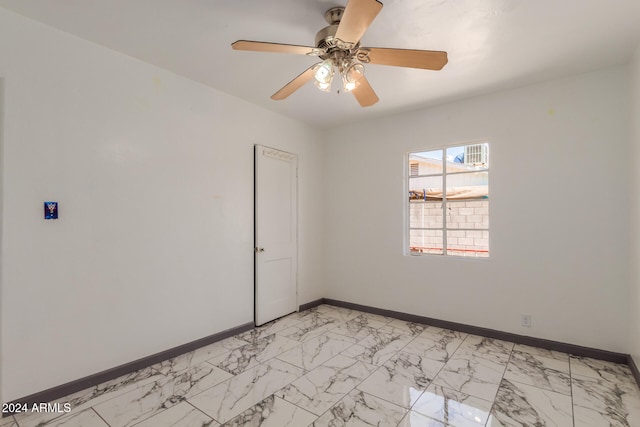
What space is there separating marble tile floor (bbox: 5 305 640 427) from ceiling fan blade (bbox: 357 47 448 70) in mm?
2302

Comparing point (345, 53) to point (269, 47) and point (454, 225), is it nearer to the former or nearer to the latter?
point (269, 47)

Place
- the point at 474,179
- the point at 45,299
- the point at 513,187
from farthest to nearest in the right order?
1. the point at 474,179
2. the point at 513,187
3. the point at 45,299

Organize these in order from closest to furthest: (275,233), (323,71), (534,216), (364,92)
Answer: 1. (323,71)
2. (364,92)
3. (534,216)
4. (275,233)

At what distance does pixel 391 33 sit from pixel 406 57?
0.50 m

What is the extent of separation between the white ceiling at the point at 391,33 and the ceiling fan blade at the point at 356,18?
0.41 meters

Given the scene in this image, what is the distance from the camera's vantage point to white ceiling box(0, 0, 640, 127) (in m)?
2.02

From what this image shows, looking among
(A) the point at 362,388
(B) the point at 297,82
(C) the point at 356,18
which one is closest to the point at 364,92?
(B) the point at 297,82

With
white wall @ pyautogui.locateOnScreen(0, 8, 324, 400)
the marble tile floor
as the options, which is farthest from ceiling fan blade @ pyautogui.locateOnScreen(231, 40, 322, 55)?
the marble tile floor

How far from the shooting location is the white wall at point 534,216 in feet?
9.23

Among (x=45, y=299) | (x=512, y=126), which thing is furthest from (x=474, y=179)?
(x=45, y=299)

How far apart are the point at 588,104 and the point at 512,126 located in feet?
2.03

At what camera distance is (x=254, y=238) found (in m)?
3.75

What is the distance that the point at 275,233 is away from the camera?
4.02 meters

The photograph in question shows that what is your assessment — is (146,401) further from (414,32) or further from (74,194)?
(414,32)
